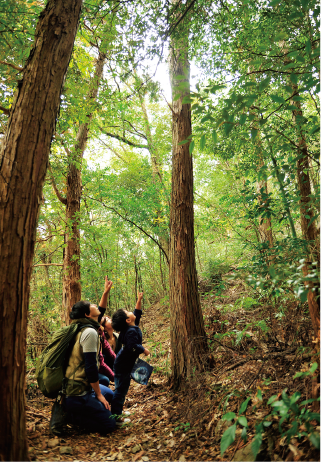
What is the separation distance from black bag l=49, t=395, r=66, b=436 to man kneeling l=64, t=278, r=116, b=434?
0.25 feet

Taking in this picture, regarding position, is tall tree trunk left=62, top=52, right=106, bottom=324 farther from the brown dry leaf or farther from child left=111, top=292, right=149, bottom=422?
the brown dry leaf

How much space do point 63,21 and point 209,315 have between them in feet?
18.3

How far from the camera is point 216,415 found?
3121mm

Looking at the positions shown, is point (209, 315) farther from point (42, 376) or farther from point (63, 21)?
point (63, 21)

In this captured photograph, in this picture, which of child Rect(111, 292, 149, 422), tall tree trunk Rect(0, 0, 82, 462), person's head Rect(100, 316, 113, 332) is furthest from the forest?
person's head Rect(100, 316, 113, 332)

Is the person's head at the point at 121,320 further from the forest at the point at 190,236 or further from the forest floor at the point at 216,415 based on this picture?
the forest floor at the point at 216,415

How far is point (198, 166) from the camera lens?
620 inches

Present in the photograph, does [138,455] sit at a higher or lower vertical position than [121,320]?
lower

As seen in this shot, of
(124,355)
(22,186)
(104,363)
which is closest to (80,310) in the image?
(124,355)

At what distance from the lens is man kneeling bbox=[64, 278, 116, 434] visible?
3.57 metres

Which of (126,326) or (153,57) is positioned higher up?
(153,57)

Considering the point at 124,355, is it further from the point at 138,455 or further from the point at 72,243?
the point at 72,243

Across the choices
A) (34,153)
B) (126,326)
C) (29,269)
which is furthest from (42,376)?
(34,153)

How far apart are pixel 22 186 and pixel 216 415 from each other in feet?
10.6
